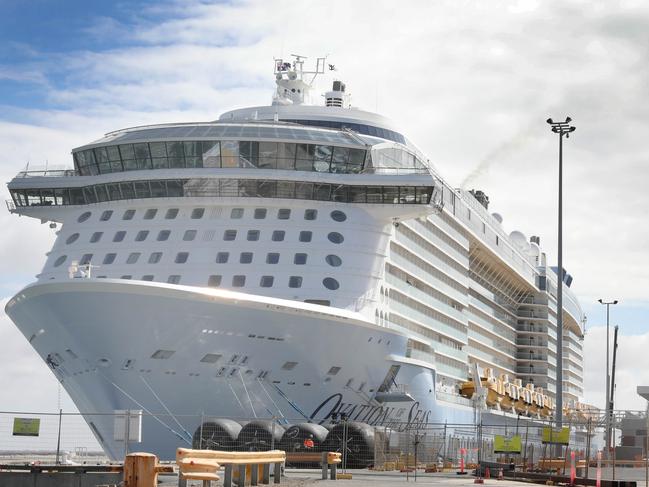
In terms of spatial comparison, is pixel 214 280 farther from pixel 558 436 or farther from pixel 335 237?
pixel 558 436

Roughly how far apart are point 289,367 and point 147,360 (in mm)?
4434

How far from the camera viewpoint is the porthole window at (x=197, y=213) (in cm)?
3816

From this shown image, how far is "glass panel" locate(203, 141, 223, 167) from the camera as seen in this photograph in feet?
127

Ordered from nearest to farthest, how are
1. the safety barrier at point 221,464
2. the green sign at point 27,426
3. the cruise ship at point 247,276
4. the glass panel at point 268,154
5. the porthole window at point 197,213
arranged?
the safety barrier at point 221,464 < the green sign at point 27,426 < the cruise ship at point 247,276 < the porthole window at point 197,213 < the glass panel at point 268,154

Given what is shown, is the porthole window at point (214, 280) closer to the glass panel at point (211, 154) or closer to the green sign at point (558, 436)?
the glass panel at point (211, 154)

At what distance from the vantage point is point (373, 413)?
120 ft

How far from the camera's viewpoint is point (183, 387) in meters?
31.3

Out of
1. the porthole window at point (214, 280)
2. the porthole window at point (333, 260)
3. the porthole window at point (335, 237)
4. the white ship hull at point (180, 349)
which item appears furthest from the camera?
the porthole window at point (335, 237)

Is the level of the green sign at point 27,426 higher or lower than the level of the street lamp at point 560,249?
lower

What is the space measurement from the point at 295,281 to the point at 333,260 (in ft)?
5.99

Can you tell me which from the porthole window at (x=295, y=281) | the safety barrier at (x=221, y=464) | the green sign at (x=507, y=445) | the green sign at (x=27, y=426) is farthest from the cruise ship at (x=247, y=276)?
the safety barrier at (x=221, y=464)

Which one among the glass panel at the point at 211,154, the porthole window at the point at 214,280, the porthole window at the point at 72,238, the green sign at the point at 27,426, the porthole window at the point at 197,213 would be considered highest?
the glass panel at the point at 211,154

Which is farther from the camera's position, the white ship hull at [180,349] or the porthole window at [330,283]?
the porthole window at [330,283]

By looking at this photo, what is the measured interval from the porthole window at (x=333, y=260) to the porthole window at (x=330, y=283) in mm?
653
